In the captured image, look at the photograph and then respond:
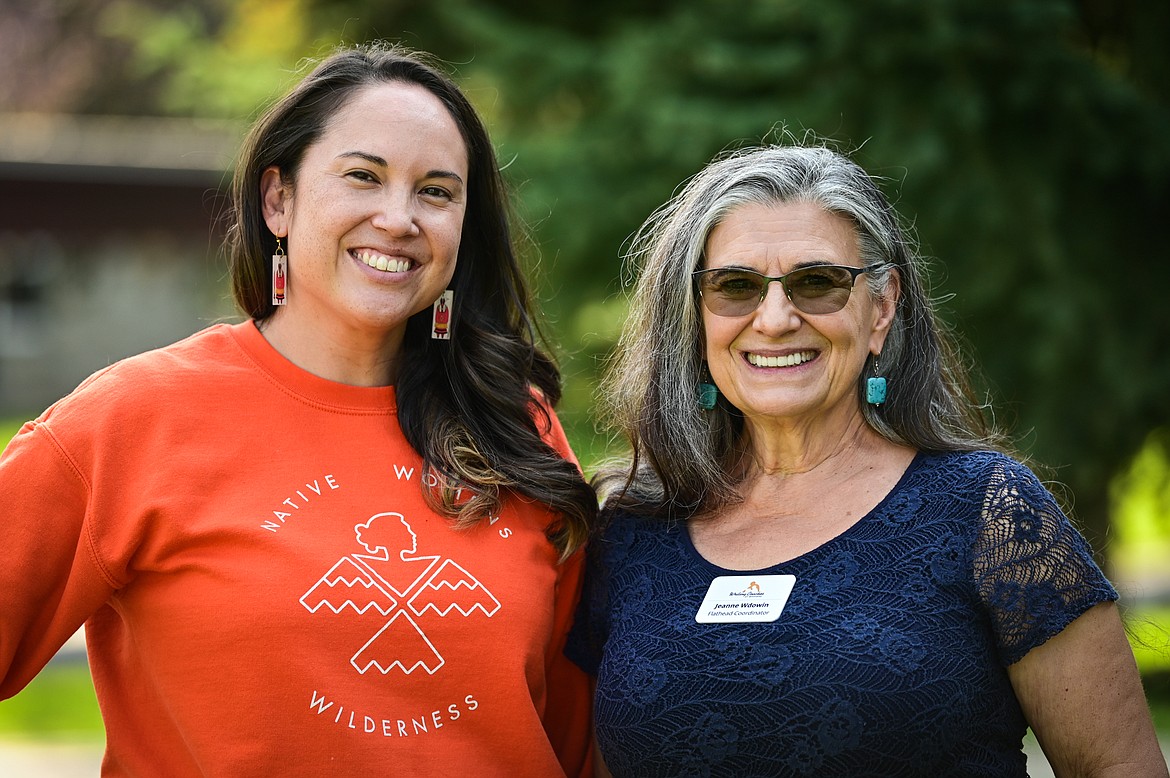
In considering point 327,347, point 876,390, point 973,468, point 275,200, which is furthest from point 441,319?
point 973,468

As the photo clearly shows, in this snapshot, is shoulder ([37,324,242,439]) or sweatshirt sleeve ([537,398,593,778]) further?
sweatshirt sleeve ([537,398,593,778])

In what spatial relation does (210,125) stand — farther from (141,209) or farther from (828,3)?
(828,3)

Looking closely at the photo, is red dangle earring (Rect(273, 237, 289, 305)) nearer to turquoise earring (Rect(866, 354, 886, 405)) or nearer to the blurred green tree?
turquoise earring (Rect(866, 354, 886, 405))

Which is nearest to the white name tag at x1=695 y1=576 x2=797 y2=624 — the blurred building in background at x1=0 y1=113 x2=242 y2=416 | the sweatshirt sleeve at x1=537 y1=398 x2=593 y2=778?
the sweatshirt sleeve at x1=537 y1=398 x2=593 y2=778

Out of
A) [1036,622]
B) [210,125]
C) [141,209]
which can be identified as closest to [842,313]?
[1036,622]

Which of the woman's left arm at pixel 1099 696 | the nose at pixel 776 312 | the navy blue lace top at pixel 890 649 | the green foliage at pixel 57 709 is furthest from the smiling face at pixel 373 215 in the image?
the green foliage at pixel 57 709

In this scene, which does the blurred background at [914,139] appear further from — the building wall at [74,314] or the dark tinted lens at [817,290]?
the building wall at [74,314]

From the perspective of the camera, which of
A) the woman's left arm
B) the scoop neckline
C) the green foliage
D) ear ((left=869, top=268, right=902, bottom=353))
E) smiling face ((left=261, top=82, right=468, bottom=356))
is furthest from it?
the green foliage

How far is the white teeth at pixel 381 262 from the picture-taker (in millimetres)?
2920

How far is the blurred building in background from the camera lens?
1310 centimetres

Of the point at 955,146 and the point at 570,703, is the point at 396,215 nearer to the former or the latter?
the point at 570,703

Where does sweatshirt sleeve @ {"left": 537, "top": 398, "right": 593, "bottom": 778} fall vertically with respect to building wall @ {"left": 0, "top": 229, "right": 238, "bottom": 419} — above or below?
above

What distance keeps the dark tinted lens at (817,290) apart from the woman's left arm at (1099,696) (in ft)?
2.73

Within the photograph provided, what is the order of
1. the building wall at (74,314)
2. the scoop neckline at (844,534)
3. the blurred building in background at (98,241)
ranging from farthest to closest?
the building wall at (74,314) → the blurred building in background at (98,241) → the scoop neckline at (844,534)
